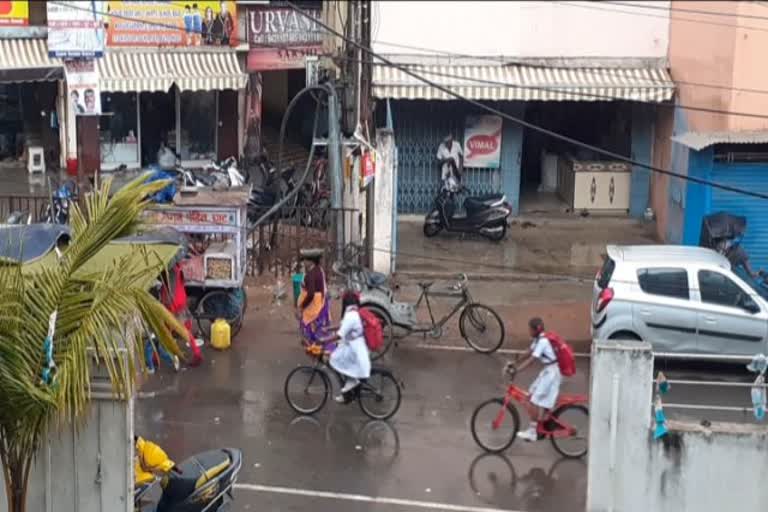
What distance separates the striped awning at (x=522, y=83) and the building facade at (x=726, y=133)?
1.27m

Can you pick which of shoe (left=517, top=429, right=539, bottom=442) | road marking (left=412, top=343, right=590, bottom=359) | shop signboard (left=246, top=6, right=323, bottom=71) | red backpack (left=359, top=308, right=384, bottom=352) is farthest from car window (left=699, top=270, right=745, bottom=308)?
shop signboard (left=246, top=6, right=323, bottom=71)

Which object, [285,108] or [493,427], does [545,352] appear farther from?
[285,108]

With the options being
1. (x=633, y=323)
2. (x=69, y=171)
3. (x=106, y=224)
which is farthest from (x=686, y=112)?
(x=106, y=224)

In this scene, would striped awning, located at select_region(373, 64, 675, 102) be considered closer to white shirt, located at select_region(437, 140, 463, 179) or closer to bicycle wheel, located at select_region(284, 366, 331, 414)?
white shirt, located at select_region(437, 140, 463, 179)

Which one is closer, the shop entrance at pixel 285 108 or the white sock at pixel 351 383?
the white sock at pixel 351 383

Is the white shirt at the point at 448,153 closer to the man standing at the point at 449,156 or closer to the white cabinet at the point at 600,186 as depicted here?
the man standing at the point at 449,156

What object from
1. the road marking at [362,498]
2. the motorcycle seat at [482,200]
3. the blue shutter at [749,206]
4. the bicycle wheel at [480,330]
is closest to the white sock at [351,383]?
the road marking at [362,498]

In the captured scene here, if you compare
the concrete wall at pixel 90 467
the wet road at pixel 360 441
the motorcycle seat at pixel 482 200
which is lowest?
the wet road at pixel 360 441

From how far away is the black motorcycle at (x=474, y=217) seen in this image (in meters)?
20.3

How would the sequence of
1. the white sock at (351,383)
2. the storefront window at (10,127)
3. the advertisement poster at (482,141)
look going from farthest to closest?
the storefront window at (10,127) < the advertisement poster at (482,141) < the white sock at (351,383)

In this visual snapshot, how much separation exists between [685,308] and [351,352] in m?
4.39

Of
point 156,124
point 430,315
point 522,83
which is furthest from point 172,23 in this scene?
point 430,315

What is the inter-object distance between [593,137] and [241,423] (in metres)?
13.6

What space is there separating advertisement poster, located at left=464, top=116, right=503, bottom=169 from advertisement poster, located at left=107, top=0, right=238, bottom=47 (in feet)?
18.9
